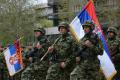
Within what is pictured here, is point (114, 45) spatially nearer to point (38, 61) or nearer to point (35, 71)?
point (38, 61)

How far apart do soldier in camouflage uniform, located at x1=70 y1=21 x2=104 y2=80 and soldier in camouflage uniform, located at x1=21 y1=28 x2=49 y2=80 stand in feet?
6.26

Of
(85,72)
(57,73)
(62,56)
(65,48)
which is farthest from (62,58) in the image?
(85,72)

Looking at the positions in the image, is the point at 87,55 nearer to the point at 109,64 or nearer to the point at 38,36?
the point at 109,64

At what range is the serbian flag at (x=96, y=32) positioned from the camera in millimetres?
12208

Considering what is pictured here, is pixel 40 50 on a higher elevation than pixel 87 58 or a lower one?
lower

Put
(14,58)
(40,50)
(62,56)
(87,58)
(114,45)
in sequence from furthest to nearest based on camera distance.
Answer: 1. (14,58)
2. (40,50)
3. (114,45)
4. (62,56)
5. (87,58)

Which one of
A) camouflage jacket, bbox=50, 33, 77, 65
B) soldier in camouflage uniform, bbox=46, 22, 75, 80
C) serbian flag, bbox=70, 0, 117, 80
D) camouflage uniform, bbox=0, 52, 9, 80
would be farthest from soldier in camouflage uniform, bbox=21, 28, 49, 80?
camouflage uniform, bbox=0, 52, 9, 80

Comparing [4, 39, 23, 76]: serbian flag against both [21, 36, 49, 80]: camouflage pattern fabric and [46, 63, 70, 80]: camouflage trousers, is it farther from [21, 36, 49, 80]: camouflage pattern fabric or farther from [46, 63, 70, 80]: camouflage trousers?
[46, 63, 70, 80]: camouflage trousers

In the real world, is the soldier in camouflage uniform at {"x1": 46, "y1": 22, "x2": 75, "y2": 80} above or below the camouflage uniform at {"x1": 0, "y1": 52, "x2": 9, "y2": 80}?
above

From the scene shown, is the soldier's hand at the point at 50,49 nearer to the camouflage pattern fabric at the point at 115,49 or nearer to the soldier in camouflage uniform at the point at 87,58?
the soldier in camouflage uniform at the point at 87,58

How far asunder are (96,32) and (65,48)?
0.85m

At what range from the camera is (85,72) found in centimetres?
1179

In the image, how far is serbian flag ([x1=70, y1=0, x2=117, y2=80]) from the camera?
12208 mm

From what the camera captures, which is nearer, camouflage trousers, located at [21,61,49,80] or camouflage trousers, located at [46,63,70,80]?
camouflage trousers, located at [46,63,70,80]
